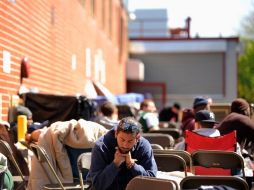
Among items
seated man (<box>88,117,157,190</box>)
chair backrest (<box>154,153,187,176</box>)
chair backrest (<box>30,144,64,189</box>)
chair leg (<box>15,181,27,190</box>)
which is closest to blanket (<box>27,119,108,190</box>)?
chair leg (<box>15,181,27,190</box>)

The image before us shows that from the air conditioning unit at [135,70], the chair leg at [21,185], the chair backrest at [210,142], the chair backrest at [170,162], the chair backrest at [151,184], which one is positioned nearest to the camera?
the chair backrest at [151,184]

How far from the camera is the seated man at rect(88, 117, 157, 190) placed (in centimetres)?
596

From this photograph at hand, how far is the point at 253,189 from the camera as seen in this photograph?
859 centimetres

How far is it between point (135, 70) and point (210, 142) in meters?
29.7

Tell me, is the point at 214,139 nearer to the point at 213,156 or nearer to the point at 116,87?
the point at 213,156

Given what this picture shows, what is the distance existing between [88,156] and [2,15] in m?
4.29

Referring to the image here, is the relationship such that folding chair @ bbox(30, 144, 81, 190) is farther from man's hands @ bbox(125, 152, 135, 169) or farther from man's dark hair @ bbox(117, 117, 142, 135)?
man's dark hair @ bbox(117, 117, 142, 135)

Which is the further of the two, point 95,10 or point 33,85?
point 95,10

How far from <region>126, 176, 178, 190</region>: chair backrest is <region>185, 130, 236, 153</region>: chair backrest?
389 centimetres

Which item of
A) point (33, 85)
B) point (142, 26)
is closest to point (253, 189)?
point (33, 85)

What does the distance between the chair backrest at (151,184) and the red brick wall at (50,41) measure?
6183 mm

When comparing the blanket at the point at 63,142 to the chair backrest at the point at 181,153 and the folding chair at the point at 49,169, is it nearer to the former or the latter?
the folding chair at the point at 49,169

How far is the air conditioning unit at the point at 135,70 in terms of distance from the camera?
38.6 meters

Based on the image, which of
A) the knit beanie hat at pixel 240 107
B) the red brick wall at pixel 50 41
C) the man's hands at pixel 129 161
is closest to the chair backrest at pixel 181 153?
the man's hands at pixel 129 161
